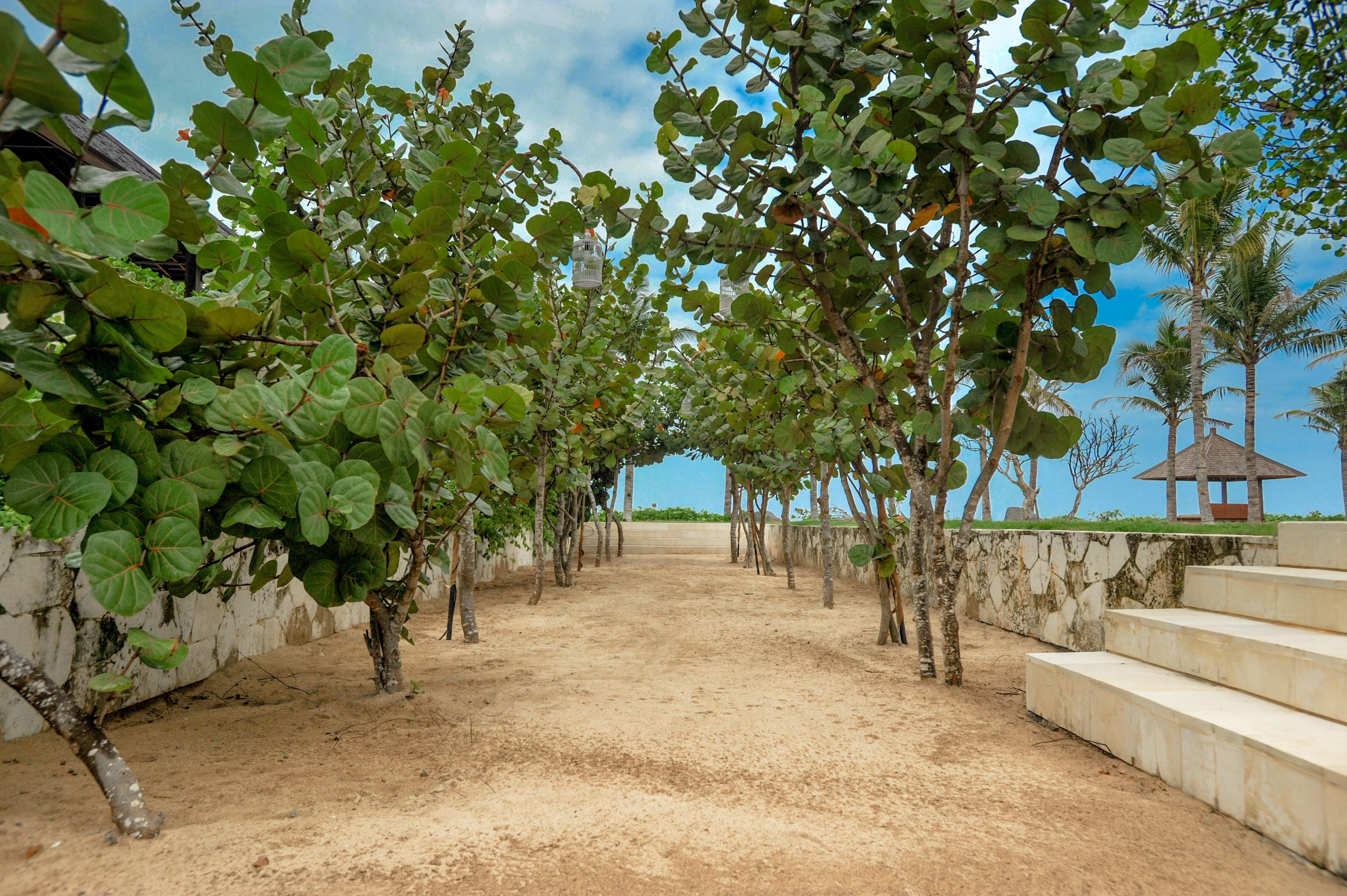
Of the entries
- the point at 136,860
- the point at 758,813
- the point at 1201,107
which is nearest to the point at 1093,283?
the point at 1201,107

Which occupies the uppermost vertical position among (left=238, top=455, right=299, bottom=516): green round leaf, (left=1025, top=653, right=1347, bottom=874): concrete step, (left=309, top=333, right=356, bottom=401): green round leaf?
(left=309, top=333, right=356, bottom=401): green round leaf

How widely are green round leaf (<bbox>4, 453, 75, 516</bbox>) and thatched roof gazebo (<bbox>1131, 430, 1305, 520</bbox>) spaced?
22.6m

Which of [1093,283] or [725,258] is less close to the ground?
[725,258]

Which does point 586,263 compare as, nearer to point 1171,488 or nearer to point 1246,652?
point 1246,652

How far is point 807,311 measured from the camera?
5.49m

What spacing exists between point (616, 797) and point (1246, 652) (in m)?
2.22

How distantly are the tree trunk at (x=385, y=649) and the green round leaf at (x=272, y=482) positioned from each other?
1.42 metres

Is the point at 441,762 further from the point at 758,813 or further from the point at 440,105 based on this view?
the point at 440,105

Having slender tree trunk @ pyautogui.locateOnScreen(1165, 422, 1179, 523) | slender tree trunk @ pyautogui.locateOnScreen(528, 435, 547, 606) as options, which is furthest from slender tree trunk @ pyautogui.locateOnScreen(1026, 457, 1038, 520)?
slender tree trunk @ pyautogui.locateOnScreen(528, 435, 547, 606)

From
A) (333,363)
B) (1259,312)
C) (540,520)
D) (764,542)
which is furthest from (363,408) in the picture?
(1259,312)

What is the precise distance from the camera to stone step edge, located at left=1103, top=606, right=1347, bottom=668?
6.85ft

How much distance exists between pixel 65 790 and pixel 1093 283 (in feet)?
13.3

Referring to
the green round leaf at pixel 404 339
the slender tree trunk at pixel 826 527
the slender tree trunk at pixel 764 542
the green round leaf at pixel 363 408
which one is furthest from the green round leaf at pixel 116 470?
the slender tree trunk at pixel 764 542

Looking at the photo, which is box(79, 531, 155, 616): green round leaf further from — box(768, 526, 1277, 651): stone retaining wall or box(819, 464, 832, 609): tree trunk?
box(819, 464, 832, 609): tree trunk
